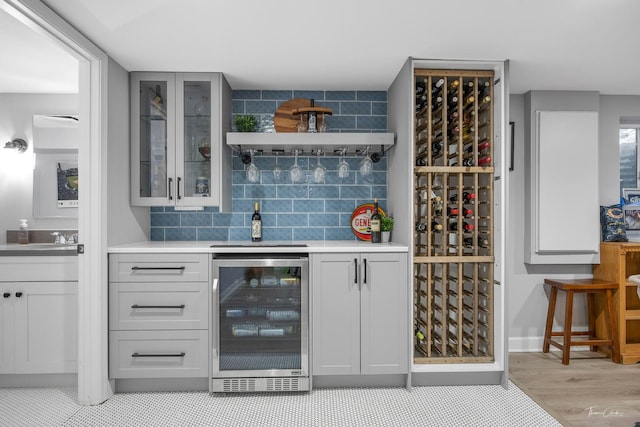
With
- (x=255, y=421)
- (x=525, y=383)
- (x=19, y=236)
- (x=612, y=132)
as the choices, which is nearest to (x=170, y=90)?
(x=19, y=236)

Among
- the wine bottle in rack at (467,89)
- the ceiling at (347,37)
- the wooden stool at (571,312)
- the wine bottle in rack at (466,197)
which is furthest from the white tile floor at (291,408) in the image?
the ceiling at (347,37)

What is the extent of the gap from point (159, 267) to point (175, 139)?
0.95 m

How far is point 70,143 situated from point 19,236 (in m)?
0.89

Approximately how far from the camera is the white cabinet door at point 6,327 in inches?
106

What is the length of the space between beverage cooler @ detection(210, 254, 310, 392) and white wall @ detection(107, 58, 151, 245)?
757mm

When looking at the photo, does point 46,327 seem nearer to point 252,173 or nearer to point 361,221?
point 252,173

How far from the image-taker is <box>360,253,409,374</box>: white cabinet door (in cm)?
271

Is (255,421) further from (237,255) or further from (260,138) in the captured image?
(260,138)

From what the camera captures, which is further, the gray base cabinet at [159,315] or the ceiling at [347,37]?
the gray base cabinet at [159,315]

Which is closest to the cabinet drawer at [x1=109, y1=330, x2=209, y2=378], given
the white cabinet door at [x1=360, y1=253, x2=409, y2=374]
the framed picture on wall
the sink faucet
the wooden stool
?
the white cabinet door at [x1=360, y1=253, x2=409, y2=374]

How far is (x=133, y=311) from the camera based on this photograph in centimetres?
264

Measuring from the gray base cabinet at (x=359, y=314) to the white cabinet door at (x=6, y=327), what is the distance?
204 centimetres

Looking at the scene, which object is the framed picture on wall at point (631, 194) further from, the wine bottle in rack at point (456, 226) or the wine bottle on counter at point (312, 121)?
the wine bottle on counter at point (312, 121)

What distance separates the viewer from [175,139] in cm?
295
